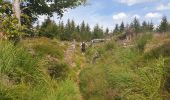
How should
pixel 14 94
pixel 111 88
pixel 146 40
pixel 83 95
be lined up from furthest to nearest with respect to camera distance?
pixel 146 40
pixel 83 95
pixel 111 88
pixel 14 94

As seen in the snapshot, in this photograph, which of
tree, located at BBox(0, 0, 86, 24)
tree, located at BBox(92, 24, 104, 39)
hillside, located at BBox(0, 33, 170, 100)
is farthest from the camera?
tree, located at BBox(92, 24, 104, 39)

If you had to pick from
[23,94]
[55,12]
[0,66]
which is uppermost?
[55,12]

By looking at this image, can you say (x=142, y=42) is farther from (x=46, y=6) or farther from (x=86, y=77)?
(x=46, y=6)

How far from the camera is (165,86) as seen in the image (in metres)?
11.1

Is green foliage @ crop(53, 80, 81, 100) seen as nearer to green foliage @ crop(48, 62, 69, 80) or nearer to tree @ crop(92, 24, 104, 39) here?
green foliage @ crop(48, 62, 69, 80)

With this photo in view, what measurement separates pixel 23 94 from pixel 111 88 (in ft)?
16.4

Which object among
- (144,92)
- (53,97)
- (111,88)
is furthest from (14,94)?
(111,88)

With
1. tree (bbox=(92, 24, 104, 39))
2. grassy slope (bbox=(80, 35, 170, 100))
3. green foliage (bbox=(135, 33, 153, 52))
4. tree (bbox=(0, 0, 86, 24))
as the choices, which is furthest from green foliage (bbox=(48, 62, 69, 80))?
tree (bbox=(92, 24, 104, 39))

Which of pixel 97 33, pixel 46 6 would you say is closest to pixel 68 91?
pixel 46 6

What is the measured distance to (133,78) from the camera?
11867 millimetres

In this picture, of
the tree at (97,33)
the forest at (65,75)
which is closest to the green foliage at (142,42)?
the forest at (65,75)

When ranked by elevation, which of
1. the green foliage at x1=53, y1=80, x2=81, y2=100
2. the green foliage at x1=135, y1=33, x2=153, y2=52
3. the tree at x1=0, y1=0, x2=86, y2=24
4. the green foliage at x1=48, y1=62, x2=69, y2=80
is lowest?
the green foliage at x1=53, y1=80, x2=81, y2=100

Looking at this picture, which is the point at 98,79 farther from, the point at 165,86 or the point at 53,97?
the point at 53,97

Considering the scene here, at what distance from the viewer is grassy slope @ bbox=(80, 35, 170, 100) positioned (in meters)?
11.0
